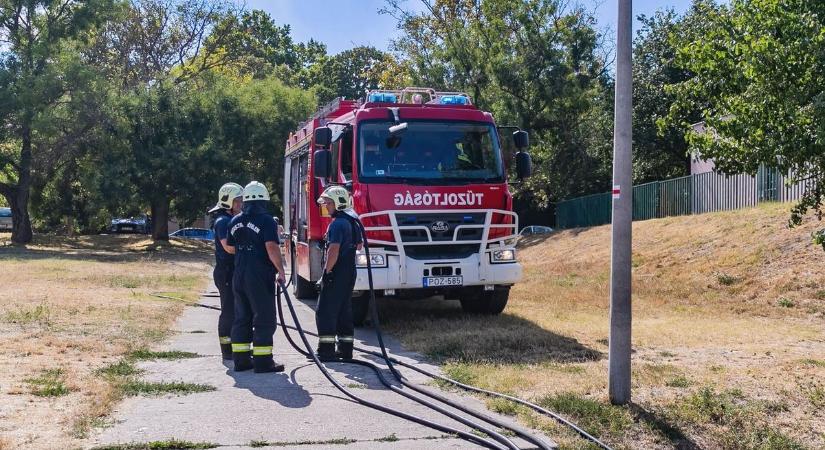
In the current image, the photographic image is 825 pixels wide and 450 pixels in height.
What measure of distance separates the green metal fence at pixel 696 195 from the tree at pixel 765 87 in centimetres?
1121

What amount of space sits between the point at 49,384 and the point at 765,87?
7421 millimetres

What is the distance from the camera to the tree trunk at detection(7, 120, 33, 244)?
1467 inches

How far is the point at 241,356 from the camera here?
28.7 ft

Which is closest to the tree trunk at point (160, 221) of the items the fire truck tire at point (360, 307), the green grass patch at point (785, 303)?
the fire truck tire at point (360, 307)

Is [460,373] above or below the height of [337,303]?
below

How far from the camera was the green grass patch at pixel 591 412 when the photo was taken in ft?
20.9

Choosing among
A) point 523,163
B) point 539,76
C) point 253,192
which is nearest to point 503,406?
point 253,192

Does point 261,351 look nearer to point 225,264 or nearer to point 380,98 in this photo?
point 225,264

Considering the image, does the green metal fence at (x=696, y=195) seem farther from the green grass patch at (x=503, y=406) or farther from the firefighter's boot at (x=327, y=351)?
the green grass patch at (x=503, y=406)

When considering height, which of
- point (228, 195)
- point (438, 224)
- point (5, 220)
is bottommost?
point (438, 224)

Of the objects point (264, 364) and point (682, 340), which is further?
point (682, 340)

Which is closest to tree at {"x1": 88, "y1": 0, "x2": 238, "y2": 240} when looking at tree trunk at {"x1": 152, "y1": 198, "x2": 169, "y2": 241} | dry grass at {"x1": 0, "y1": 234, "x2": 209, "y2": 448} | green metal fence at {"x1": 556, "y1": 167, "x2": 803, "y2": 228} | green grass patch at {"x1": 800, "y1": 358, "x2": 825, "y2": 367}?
tree trunk at {"x1": 152, "y1": 198, "x2": 169, "y2": 241}

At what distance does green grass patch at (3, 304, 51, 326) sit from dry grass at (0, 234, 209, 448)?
0.01m

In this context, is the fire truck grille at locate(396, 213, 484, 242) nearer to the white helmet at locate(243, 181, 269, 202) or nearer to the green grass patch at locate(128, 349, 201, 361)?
the white helmet at locate(243, 181, 269, 202)
